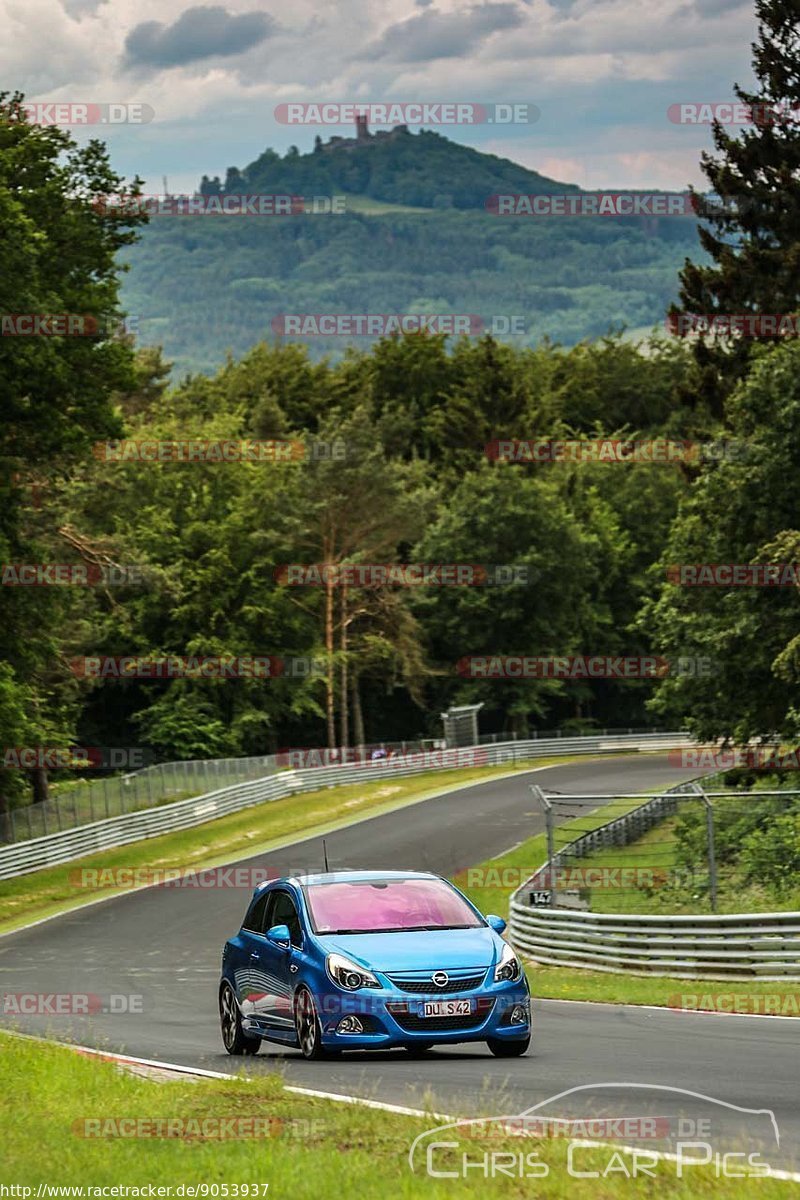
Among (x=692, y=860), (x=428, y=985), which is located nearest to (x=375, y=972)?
(x=428, y=985)

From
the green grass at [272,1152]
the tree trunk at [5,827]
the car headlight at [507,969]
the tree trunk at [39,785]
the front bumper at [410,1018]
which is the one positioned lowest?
the tree trunk at [39,785]

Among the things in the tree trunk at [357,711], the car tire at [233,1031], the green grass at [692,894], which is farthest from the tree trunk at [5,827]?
the tree trunk at [357,711]

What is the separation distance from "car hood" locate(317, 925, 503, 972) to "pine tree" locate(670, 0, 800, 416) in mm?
38208

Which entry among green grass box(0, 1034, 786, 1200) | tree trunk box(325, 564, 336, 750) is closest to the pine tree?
tree trunk box(325, 564, 336, 750)

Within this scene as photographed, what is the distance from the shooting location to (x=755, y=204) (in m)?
50.8

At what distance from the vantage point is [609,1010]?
18609mm

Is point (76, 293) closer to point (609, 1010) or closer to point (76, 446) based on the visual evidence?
point (76, 446)

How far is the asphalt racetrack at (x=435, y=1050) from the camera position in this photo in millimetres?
10547

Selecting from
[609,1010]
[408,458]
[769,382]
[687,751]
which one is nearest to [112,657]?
[687,751]

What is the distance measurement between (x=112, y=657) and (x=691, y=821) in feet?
173

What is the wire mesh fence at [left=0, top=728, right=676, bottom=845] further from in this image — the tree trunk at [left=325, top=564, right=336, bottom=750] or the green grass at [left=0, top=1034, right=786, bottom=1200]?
the green grass at [left=0, top=1034, right=786, bottom=1200]

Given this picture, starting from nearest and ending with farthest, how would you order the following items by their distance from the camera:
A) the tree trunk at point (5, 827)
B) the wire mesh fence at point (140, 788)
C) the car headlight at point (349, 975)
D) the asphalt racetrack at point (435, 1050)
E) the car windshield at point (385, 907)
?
the asphalt racetrack at point (435, 1050) < the car headlight at point (349, 975) < the car windshield at point (385, 907) < the tree trunk at point (5, 827) < the wire mesh fence at point (140, 788)

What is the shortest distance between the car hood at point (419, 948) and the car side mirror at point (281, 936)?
374mm

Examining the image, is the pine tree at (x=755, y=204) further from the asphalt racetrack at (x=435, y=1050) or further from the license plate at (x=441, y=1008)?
the license plate at (x=441, y=1008)
